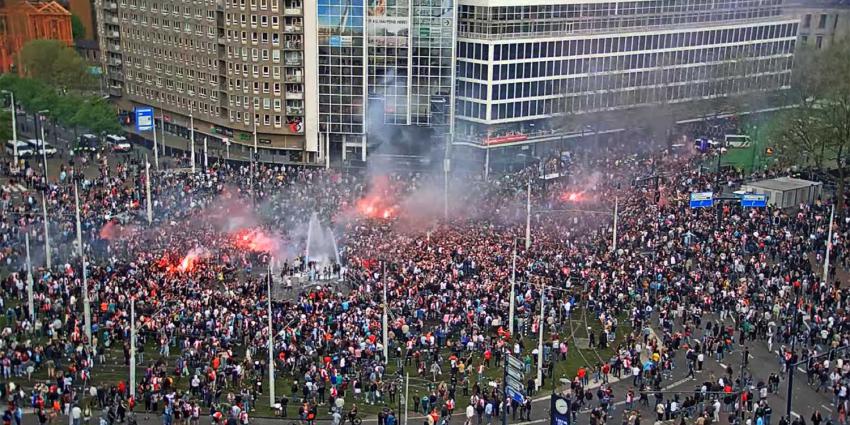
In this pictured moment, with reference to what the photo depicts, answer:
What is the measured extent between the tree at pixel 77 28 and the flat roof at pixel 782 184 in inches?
3715

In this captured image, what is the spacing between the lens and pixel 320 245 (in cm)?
6669

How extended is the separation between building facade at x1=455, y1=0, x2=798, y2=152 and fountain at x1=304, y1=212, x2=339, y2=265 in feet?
100

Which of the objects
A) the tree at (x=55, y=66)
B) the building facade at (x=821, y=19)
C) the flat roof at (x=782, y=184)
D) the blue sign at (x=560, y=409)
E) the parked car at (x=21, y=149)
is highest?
the building facade at (x=821, y=19)

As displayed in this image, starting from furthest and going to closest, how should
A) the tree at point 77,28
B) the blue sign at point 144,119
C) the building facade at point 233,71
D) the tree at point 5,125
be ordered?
the tree at point 77,28, the building facade at point 233,71, the blue sign at point 144,119, the tree at point 5,125

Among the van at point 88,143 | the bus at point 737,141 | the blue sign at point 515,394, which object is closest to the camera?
the blue sign at point 515,394

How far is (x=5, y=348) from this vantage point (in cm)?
5012

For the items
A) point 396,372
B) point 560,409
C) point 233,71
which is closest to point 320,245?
point 396,372

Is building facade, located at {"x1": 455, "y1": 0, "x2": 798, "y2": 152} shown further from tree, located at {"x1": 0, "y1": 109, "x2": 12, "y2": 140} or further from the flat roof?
tree, located at {"x1": 0, "y1": 109, "x2": 12, "y2": 140}

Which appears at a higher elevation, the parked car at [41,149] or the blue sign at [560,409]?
the blue sign at [560,409]

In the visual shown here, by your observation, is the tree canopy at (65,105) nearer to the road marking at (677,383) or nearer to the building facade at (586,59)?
the building facade at (586,59)

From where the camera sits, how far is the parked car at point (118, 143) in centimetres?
9938

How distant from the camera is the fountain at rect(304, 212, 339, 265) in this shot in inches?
2549

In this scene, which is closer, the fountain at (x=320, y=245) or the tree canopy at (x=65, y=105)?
the fountain at (x=320, y=245)

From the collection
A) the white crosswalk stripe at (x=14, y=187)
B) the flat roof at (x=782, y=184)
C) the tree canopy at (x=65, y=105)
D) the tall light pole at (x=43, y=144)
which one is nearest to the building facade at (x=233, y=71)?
the tree canopy at (x=65, y=105)
